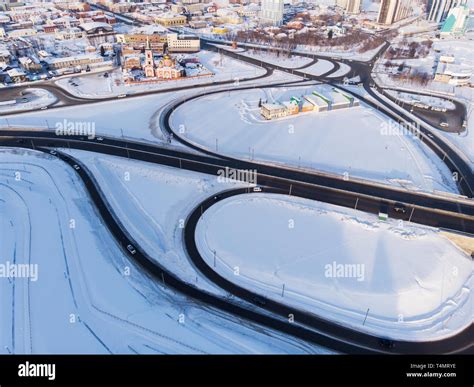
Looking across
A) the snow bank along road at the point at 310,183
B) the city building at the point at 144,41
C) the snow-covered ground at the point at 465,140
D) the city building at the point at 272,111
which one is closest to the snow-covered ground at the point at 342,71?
the city building at the point at 272,111

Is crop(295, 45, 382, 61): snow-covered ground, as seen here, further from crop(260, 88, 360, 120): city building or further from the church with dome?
the church with dome

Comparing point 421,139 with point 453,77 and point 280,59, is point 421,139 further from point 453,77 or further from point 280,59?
point 280,59

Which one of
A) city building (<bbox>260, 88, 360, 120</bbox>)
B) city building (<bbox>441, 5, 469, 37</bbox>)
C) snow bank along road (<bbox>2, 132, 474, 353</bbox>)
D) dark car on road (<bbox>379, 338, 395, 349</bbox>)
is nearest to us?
dark car on road (<bbox>379, 338, 395, 349</bbox>)

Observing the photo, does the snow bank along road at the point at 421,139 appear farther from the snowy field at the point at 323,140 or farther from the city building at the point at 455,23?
the city building at the point at 455,23

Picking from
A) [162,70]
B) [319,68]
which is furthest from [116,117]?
[319,68]

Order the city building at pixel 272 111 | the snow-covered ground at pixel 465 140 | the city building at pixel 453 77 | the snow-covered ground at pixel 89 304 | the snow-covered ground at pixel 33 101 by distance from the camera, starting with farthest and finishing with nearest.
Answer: the city building at pixel 453 77 → the snow-covered ground at pixel 33 101 → the city building at pixel 272 111 → the snow-covered ground at pixel 465 140 → the snow-covered ground at pixel 89 304

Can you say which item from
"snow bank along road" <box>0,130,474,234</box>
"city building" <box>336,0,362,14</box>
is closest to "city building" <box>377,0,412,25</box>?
"city building" <box>336,0,362,14</box>

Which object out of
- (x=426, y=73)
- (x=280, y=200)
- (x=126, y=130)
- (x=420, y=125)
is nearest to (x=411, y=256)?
(x=280, y=200)
